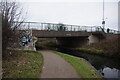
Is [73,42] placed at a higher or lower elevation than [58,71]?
higher

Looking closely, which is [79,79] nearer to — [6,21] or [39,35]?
[6,21]

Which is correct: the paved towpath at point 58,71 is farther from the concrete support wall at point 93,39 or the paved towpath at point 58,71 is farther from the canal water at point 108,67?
the concrete support wall at point 93,39

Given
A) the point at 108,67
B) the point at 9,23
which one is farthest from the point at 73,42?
the point at 9,23

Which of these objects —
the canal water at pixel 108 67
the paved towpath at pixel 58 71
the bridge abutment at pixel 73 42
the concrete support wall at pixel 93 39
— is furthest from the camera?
the bridge abutment at pixel 73 42

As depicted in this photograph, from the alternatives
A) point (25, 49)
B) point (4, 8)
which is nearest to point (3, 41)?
point (4, 8)

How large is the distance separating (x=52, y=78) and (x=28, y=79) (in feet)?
4.12

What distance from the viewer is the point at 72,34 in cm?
3359

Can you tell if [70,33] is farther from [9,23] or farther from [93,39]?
[9,23]

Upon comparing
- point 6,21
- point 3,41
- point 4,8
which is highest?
point 4,8

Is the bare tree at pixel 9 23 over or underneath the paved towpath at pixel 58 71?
over

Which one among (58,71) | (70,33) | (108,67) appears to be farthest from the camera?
(70,33)

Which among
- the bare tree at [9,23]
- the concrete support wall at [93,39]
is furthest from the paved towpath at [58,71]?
the concrete support wall at [93,39]

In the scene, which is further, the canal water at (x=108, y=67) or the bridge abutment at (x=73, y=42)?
the bridge abutment at (x=73, y=42)

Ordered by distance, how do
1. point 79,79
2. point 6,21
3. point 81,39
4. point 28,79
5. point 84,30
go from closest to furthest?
point 28,79 → point 79,79 → point 6,21 → point 84,30 → point 81,39
